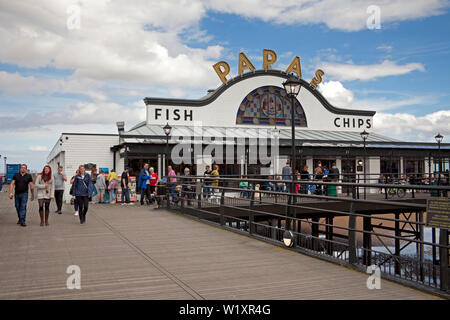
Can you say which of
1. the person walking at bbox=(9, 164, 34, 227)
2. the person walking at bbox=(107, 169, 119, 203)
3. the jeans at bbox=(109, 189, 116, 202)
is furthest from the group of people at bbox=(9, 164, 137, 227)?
the jeans at bbox=(109, 189, 116, 202)

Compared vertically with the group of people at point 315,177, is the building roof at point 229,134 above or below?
above

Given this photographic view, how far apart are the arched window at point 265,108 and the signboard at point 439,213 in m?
28.7

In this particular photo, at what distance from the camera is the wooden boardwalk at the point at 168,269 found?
545 centimetres

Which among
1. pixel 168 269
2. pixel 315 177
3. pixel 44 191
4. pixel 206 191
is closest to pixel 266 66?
pixel 315 177

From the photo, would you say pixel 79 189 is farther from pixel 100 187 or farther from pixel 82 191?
pixel 100 187

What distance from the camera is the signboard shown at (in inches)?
207

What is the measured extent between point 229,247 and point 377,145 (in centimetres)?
2652

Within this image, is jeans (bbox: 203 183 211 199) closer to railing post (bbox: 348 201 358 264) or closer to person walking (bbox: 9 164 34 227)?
person walking (bbox: 9 164 34 227)

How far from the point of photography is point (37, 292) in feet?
18.1

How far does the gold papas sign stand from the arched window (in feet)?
6.20

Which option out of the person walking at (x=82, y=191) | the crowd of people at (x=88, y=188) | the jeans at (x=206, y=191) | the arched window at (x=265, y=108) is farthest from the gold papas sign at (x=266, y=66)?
the person walking at (x=82, y=191)

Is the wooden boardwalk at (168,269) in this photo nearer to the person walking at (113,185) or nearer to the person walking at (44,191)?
the person walking at (44,191)

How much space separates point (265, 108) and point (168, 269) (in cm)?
2853
